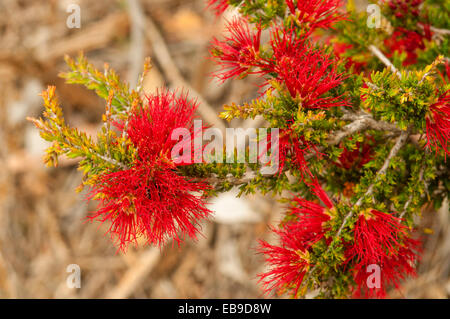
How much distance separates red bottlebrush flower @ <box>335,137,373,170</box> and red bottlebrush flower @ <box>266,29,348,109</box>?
172mm

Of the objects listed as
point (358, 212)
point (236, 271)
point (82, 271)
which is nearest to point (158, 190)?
point (358, 212)

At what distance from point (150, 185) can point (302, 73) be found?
344 millimetres

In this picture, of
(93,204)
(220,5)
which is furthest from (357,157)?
(93,204)

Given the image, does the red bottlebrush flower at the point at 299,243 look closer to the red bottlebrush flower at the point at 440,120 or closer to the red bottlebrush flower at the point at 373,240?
the red bottlebrush flower at the point at 373,240

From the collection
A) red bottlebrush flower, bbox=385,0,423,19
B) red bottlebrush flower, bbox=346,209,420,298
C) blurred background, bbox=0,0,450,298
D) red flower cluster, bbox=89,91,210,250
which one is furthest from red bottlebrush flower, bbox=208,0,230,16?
blurred background, bbox=0,0,450,298

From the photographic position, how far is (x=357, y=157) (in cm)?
91

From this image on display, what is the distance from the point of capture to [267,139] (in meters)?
0.75

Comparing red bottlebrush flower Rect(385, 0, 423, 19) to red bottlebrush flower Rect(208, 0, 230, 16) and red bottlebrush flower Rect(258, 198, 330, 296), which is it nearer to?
red bottlebrush flower Rect(208, 0, 230, 16)

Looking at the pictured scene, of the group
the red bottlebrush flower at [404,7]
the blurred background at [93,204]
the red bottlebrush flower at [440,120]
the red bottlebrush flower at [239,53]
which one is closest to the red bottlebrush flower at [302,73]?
the red bottlebrush flower at [239,53]

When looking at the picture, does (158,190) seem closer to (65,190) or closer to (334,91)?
(334,91)

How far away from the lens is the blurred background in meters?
1.87

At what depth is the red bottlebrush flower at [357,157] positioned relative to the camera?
2.95 ft

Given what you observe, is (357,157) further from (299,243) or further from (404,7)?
(404,7)
